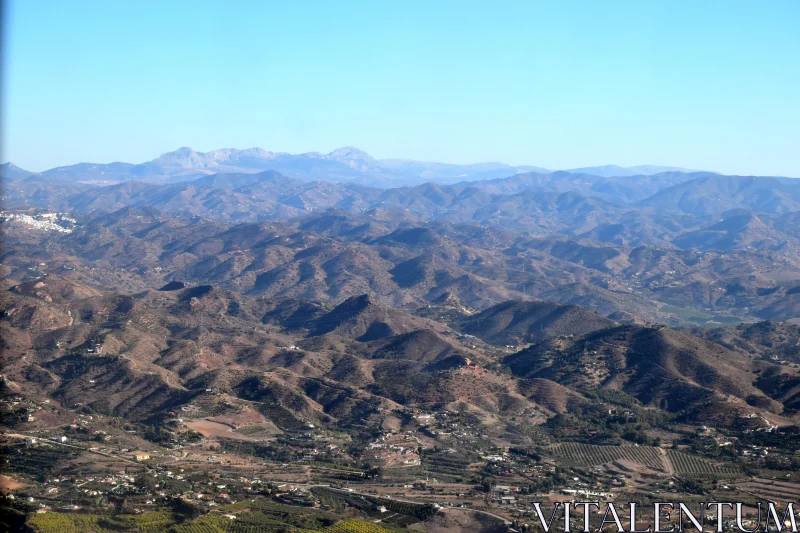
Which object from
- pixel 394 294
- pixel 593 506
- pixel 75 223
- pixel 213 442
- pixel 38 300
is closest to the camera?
pixel 593 506

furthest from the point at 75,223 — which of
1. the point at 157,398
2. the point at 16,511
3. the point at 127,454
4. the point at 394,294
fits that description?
the point at 16,511

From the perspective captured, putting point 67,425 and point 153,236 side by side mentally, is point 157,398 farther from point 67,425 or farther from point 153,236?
point 153,236

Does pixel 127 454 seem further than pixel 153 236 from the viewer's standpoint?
No

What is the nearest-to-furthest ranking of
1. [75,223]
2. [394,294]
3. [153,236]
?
[394,294], [153,236], [75,223]

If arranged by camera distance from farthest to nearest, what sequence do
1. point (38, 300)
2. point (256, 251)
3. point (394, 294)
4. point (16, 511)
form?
point (256, 251) → point (394, 294) → point (38, 300) → point (16, 511)

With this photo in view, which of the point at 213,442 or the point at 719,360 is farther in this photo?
the point at 719,360

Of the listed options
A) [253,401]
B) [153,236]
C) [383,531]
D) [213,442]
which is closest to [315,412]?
[253,401]

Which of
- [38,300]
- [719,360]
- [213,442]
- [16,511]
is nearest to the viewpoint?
[16,511]

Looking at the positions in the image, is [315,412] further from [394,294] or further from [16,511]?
[394,294]
